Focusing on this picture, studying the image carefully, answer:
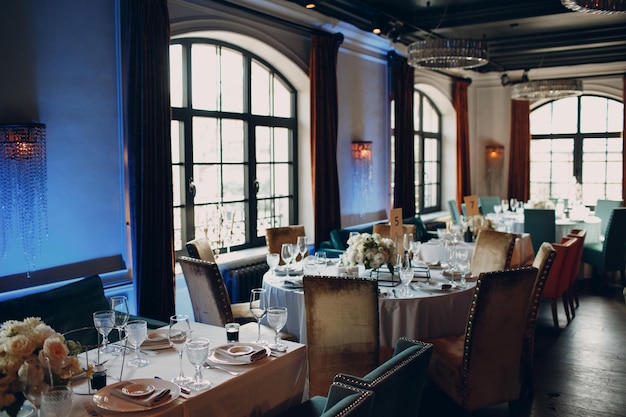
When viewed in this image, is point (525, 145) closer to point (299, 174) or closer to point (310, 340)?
point (299, 174)

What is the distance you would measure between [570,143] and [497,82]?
6.48 feet

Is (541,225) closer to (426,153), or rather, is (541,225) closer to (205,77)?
(426,153)

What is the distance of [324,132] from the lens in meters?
7.16

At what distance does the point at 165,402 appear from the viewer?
7.22 ft

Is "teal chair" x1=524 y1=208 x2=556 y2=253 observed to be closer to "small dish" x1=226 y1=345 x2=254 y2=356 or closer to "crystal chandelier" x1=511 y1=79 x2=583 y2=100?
"crystal chandelier" x1=511 y1=79 x2=583 y2=100

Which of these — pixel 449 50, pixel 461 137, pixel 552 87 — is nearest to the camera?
pixel 449 50

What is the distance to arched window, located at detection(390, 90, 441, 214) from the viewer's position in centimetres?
1113

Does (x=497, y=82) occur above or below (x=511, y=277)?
above

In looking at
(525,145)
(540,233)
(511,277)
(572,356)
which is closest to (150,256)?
(511,277)

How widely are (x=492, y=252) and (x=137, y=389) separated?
385 cm

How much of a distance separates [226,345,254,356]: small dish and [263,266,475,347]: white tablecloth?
1.34 m

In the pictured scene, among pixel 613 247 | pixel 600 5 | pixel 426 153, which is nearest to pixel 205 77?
pixel 600 5

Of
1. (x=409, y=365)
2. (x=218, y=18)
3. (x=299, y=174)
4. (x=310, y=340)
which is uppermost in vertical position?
(x=218, y=18)

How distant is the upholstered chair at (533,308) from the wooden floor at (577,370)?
0.12m
